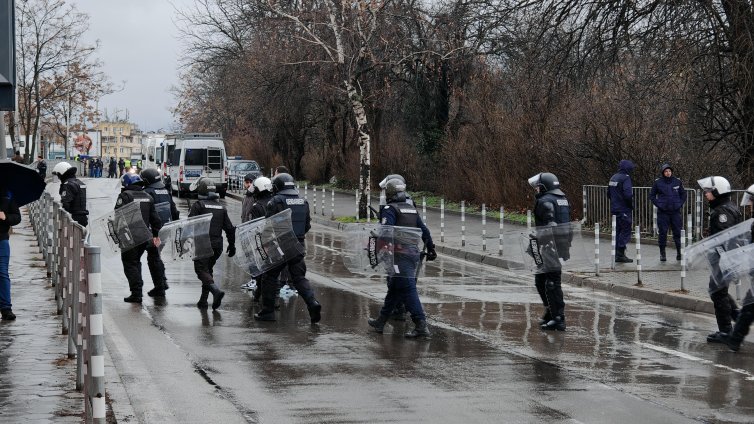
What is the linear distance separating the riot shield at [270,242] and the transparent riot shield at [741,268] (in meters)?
4.87

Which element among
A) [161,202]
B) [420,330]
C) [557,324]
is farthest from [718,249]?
[161,202]

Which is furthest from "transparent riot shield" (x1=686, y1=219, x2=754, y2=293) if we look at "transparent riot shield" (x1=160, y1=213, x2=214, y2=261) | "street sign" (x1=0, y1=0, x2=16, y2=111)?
"street sign" (x1=0, y1=0, x2=16, y2=111)

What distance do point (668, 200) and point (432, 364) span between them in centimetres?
1074

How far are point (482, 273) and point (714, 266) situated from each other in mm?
8646

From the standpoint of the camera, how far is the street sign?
9859mm

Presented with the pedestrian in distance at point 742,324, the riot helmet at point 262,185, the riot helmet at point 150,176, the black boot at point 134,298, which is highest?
the riot helmet at point 150,176

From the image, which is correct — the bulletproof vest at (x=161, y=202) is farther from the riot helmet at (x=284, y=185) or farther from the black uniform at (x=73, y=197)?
the black uniform at (x=73, y=197)

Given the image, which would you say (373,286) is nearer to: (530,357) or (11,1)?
(530,357)

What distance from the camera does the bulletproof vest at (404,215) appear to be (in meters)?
12.2

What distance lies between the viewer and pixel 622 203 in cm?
2014

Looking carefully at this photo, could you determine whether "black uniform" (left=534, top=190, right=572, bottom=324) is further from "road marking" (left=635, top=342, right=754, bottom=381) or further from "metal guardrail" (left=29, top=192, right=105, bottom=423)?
"metal guardrail" (left=29, top=192, right=105, bottom=423)

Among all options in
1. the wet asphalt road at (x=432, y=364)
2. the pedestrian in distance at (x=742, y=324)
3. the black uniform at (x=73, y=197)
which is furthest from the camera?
the black uniform at (x=73, y=197)

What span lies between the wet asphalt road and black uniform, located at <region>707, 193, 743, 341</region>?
1.13 feet

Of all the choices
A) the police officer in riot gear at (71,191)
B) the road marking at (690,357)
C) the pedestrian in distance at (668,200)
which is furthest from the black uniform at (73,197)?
the road marking at (690,357)
